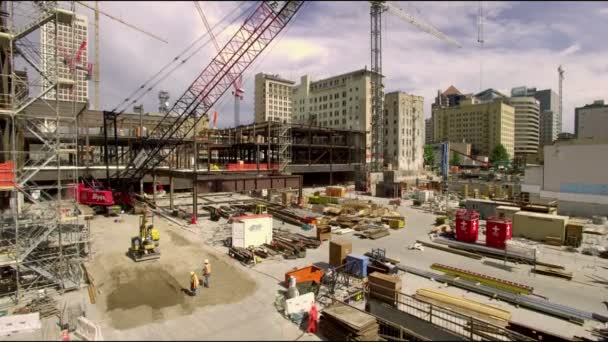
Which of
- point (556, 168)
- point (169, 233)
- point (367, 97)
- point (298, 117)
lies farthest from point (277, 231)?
point (298, 117)

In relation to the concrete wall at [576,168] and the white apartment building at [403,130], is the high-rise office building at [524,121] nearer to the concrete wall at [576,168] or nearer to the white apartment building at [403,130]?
the white apartment building at [403,130]

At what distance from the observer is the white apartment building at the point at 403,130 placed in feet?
337

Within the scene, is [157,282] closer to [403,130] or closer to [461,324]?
[461,324]

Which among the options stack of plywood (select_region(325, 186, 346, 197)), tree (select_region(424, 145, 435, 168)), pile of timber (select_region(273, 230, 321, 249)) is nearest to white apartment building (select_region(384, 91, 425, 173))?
tree (select_region(424, 145, 435, 168))

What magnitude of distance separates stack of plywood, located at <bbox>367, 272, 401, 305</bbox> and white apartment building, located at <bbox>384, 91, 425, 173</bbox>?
87.5 m

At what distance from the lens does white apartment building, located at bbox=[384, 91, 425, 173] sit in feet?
337

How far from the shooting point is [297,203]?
41000 mm

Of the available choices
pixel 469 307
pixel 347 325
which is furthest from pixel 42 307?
pixel 469 307

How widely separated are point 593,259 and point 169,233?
105 ft

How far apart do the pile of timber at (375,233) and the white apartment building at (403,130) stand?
74.3 m

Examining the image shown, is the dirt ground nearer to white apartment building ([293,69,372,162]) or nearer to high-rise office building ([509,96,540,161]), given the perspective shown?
white apartment building ([293,69,372,162])

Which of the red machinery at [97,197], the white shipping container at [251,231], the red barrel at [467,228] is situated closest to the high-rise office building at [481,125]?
the red barrel at [467,228]

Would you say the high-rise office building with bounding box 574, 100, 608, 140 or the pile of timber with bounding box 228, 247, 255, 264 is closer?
the pile of timber with bounding box 228, 247, 255, 264

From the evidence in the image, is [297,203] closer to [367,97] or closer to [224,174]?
[224,174]
